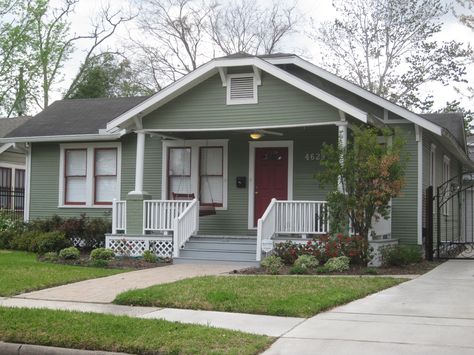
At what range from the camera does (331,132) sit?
1677 centimetres

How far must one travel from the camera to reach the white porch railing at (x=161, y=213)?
15908 mm

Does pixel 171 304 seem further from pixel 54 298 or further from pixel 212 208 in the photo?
pixel 212 208

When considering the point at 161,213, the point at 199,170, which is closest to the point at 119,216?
the point at 161,213

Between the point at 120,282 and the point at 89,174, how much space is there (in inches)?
314

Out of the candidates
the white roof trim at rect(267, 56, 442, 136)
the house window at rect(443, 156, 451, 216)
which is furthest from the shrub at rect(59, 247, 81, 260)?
the house window at rect(443, 156, 451, 216)

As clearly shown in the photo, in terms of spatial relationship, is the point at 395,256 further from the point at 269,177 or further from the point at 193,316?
the point at 193,316

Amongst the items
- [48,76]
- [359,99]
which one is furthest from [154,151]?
[48,76]

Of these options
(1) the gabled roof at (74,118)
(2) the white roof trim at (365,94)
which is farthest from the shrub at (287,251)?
(1) the gabled roof at (74,118)

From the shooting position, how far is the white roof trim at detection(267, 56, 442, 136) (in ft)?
50.3

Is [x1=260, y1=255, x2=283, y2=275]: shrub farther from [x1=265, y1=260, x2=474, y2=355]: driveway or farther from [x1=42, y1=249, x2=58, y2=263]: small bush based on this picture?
[x1=42, y1=249, x2=58, y2=263]: small bush

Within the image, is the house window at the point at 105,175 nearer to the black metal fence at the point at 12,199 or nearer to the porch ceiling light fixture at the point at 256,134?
the porch ceiling light fixture at the point at 256,134

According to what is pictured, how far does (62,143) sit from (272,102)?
7529 millimetres

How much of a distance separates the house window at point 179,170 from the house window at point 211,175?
0.38 m

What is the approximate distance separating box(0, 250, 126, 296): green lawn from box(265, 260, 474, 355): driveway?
531cm
